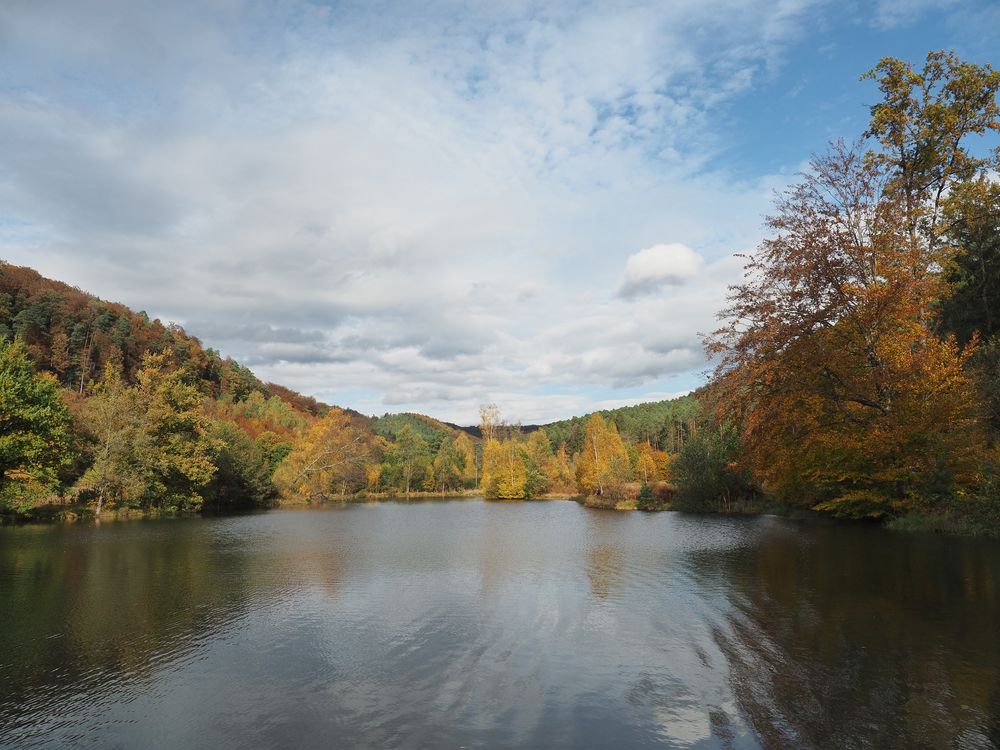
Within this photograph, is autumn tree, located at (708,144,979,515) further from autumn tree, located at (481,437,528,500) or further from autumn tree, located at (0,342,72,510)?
autumn tree, located at (481,437,528,500)

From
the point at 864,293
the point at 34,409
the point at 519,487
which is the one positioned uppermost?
the point at 864,293

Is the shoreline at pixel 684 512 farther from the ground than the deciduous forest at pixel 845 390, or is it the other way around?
the deciduous forest at pixel 845 390

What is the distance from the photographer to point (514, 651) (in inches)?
389

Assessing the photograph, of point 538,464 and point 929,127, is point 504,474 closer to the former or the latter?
point 538,464

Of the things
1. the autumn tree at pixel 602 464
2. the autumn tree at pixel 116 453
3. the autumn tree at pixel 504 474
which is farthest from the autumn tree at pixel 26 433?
the autumn tree at pixel 504 474

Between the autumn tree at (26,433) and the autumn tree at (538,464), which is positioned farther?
the autumn tree at (538,464)

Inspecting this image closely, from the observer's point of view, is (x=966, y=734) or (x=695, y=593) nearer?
(x=966, y=734)

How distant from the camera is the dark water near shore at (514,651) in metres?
6.87

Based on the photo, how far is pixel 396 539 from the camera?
2841 cm

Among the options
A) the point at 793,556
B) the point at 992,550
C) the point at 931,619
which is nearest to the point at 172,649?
the point at 931,619

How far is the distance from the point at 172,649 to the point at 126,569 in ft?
34.1

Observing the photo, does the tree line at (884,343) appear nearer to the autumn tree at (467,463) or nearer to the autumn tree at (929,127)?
the autumn tree at (929,127)

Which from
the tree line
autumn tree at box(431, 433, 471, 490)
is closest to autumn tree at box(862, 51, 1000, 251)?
the tree line

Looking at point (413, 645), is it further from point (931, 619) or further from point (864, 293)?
point (864, 293)
